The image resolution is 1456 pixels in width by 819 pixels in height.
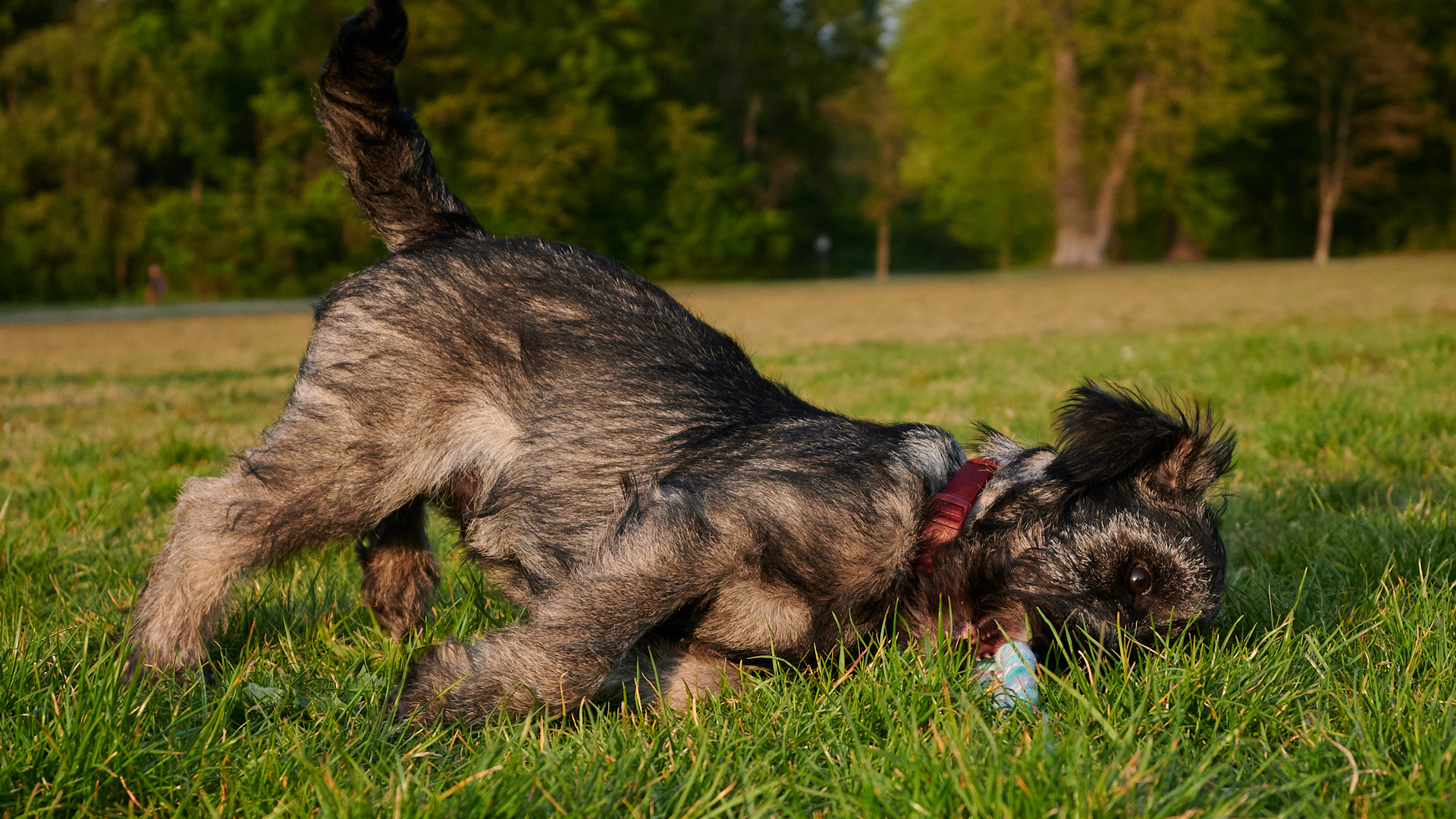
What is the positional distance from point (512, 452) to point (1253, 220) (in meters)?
67.3

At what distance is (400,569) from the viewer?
12.9 ft

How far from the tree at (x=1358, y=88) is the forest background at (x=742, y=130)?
0.61 ft

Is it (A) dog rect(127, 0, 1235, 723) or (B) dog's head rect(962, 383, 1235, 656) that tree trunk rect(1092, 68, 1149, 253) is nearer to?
(A) dog rect(127, 0, 1235, 723)

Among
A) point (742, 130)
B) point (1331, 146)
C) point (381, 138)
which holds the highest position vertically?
point (742, 130)

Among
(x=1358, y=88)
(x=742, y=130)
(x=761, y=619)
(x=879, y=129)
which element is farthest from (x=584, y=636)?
(x=1358, y=88)

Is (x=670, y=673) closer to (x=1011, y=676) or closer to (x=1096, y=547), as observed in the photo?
(x=1011, y=676)

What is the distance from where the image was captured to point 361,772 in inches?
87.4

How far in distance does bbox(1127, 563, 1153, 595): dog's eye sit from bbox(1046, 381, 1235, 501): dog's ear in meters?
0.25

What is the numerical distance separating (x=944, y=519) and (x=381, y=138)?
2333 mm

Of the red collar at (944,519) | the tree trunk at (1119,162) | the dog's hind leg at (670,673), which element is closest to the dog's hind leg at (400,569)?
the dog's hind leg at (670,673)

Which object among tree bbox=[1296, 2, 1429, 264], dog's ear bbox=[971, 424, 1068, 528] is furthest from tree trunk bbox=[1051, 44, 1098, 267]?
dog's ear bbox=[971, 424, 1068, 528]

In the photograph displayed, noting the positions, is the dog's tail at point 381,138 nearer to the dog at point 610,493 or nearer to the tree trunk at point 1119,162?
the dog at point 610,493

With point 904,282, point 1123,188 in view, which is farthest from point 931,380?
point 1123,188

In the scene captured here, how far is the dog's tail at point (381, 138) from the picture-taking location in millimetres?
3729
